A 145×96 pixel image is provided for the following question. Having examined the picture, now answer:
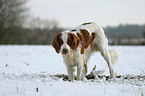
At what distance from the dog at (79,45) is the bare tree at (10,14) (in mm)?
25791

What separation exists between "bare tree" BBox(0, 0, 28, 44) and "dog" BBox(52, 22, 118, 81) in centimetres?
2579

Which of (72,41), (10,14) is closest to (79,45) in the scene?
(72,41)

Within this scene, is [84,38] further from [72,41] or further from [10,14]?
[10,14]

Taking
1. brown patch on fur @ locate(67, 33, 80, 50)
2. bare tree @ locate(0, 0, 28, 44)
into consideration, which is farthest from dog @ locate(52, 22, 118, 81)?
bare tree @ locate(0, 0, 28, 44)

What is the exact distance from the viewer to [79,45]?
11.7 ft

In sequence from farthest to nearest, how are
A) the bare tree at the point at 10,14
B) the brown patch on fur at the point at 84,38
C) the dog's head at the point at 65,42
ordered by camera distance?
the bare tree at the point at 10,14
the brown patch on fur at the point at 84,38
the dog's head at the point at 65,42

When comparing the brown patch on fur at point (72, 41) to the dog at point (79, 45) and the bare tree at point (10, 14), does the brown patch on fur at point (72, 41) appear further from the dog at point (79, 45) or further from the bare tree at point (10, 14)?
the bare tree at point (10, 14)

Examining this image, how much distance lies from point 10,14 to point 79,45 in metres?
26.8

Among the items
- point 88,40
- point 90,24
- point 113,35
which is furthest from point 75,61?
point 113,35

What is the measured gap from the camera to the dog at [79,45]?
10.8 ft

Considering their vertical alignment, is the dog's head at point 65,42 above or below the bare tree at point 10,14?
below

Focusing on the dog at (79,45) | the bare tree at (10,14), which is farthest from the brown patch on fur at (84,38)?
the bare tree at (10,14)

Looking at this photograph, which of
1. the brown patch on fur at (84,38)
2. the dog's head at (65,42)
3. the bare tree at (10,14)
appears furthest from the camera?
the bare tree at (10,14)

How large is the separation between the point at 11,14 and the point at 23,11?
225 centimetres
